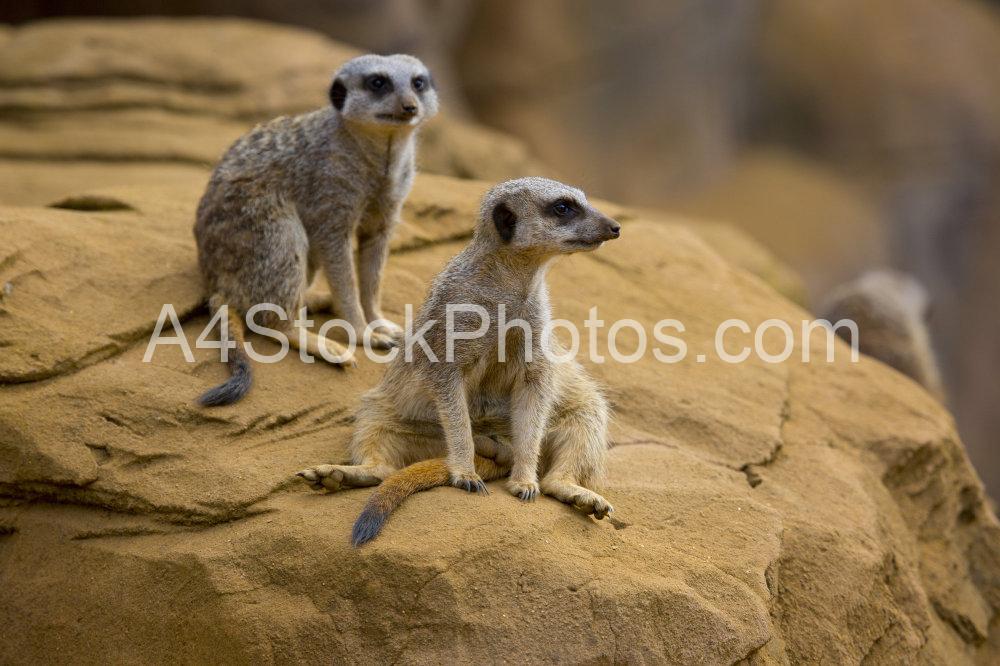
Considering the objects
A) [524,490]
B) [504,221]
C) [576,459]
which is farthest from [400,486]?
[504,221]

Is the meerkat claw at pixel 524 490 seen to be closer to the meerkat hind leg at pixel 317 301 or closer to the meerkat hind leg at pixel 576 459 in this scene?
the meerkat hind leg at pixel 576 459

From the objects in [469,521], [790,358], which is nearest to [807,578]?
[469,521]

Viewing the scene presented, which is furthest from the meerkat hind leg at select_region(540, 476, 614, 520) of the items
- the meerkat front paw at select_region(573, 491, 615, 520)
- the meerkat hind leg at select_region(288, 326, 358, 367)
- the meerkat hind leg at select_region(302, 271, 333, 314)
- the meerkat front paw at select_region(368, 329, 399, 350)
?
the meerkat hind leg at select_region(302, 271, 333, 314)

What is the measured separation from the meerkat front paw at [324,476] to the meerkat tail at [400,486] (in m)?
0.14

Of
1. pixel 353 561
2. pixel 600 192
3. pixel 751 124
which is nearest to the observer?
Answer: pixel 353 561

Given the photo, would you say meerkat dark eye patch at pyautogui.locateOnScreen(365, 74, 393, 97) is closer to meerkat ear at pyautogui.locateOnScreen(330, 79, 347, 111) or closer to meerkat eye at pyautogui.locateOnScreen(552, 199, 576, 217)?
meerkat ear at pyautogui.locateOnScreen(330, 79, 347, 111)

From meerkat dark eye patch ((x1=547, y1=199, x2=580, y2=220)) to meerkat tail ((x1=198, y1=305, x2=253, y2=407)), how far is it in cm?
138

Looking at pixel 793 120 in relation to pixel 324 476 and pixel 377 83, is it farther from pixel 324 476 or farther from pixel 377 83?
pixel 324 476

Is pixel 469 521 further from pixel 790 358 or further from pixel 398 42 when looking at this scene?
pixel 398 42

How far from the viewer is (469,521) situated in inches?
134

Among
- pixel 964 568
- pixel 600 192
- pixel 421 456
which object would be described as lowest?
pixel 600 192

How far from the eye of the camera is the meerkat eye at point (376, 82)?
4.70m

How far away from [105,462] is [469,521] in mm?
1330

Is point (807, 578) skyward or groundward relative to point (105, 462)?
skyward
